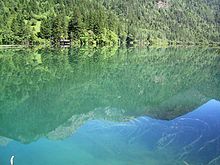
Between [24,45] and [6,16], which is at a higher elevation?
[6,16]

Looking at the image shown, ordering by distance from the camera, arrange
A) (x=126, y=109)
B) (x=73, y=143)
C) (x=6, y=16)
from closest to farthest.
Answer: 1. (x=73, y=143)
2. (x=126, y=109)
3. (x=6, y=16)

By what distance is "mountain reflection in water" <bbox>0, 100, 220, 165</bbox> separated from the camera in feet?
49.3

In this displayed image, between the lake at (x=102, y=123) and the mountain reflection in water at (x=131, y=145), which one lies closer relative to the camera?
the mountain reflection in water at (x=131, y=145)

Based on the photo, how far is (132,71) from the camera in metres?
51.9

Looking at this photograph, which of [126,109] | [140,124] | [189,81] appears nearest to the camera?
[140,124]

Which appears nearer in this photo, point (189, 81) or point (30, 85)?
point (30, 85)

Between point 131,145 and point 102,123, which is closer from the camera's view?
point 131,145

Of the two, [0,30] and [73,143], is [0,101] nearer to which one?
[73,143]

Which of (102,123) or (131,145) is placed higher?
(131,145)

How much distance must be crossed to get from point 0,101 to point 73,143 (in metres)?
11.6

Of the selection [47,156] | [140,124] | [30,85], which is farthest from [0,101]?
Answer: [47,156]

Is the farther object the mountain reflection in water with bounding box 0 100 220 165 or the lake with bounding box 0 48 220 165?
the lake with bounding box 0 48 220 165

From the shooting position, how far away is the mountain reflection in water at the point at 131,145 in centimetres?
1502

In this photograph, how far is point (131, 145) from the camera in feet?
56.6
